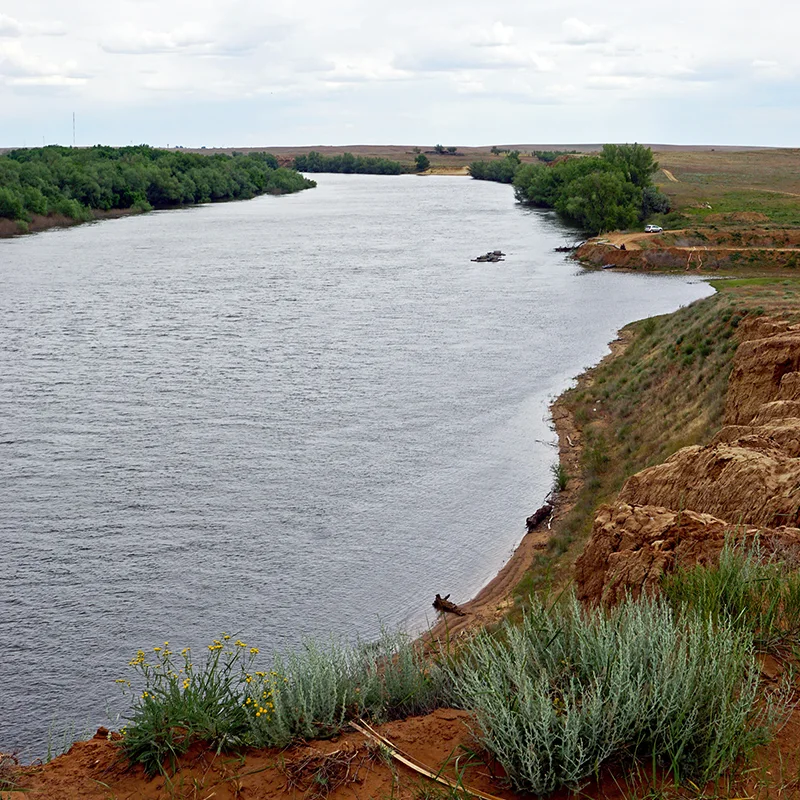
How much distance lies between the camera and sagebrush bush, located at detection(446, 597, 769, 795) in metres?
5.30

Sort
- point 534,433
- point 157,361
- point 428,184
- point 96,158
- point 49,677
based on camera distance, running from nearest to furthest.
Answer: point 49,677
point 534,433
point 157,361
point 96,158
point 428,184

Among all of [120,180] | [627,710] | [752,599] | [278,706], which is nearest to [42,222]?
[120,180]

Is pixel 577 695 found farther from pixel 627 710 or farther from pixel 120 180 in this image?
pixel 120 180

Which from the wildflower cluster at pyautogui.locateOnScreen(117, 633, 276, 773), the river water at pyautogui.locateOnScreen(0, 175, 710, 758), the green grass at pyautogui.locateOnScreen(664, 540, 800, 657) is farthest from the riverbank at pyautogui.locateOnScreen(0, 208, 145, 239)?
the green grass at pyautogui.locateOnScreen(664, 540, 800, 657)

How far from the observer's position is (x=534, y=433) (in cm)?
2869

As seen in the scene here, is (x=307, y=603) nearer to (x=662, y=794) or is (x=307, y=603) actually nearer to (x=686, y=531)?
(x=686, y=531)

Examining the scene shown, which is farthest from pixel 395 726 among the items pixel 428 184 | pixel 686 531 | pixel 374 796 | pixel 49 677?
pixel 428 184

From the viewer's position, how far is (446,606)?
57.4ft

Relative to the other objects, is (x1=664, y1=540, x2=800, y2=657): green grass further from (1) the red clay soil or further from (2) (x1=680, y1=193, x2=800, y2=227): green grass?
(2) (x1=680, y1=193, x2=800, y2=227): green grass

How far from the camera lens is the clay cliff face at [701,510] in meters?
9.09

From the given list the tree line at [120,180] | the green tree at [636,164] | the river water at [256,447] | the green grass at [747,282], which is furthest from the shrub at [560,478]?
the tree line at [120,180]

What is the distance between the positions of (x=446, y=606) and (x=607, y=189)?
65.6 m

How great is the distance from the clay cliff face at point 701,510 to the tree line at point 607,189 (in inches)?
2548

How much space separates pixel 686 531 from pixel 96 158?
118 metres
